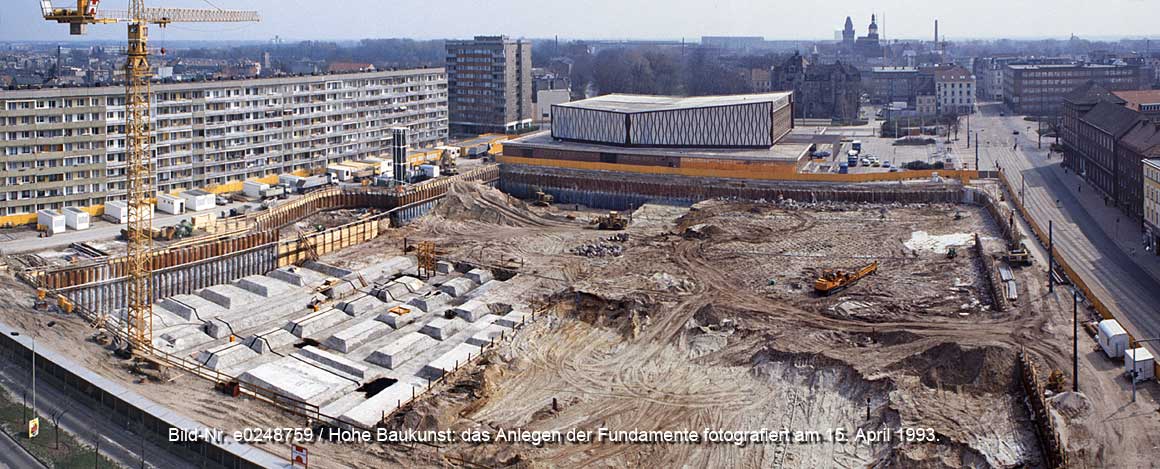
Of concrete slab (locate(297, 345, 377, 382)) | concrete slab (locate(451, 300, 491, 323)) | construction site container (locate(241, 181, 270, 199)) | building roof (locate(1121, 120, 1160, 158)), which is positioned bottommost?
concrete slab (locate(297, 345, 377, 382))

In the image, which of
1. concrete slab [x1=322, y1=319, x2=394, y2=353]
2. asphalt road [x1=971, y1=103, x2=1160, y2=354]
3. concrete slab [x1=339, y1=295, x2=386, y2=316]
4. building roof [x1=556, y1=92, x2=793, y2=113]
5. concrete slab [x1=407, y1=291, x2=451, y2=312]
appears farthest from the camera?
building roof [x1=556, y1=92, x2=793, y2=113]

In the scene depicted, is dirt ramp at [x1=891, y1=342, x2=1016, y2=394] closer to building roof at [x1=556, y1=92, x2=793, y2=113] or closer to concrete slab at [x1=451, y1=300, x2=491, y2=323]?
concrete slab at [x1=451, y1=300, x2=491, y2=323]

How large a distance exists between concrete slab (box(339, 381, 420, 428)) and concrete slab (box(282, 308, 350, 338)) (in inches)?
317

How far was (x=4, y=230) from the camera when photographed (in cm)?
5662

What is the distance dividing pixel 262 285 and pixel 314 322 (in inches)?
290

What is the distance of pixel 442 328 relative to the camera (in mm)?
42438

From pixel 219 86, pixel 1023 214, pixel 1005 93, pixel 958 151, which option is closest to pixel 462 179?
pixel 219 86

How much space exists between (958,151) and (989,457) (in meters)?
73.5

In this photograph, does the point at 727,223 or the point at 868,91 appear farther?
the point at 868,91

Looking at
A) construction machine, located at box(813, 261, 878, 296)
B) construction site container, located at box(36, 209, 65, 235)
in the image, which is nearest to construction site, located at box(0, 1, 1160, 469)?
construction machine, located at box(813, 261, 878, 296)

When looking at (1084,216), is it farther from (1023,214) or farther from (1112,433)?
(1112,433)

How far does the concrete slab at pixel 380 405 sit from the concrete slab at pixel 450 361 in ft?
3.96

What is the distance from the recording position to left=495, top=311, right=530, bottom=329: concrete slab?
4344cm

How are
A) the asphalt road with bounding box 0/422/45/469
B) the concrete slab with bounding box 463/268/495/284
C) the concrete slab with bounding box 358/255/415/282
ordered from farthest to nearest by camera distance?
the concrete slab with bounding box 358/255/415/282 → the concrete slab with bounding box 463/268/495/284 → the asphalt road with bounding box 0/422/45/469
